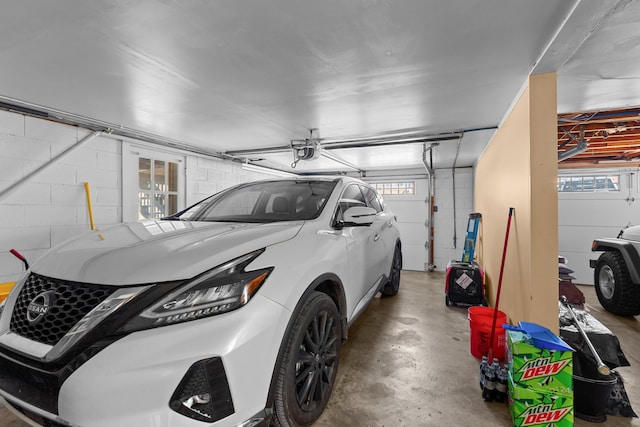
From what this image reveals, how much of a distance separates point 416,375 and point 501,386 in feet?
1.91

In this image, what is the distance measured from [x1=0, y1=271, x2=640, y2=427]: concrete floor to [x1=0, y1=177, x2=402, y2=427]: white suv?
425mm

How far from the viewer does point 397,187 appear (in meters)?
7.59

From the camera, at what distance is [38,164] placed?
125 inches

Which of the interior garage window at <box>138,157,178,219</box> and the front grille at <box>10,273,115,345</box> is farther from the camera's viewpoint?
the interior garage window at <box>138,157,178,219</box>

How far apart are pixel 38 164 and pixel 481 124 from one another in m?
5.25

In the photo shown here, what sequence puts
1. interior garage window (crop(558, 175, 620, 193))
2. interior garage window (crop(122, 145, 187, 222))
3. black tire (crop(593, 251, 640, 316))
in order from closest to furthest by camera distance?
black tire (crop(593, 251, 640, 316)) < interior garage window (crop(122, 145, 187, 222)) < interior garage window (crop(558, 175, 620, 193))

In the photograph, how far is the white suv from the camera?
96 cm

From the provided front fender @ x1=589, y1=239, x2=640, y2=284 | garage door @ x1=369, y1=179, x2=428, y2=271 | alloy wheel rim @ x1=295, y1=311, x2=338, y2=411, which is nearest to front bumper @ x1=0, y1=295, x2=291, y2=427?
alloy wheel rim @ x1=295, y1=311, x2=338, y2=411

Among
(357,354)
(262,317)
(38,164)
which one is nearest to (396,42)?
(262,317)

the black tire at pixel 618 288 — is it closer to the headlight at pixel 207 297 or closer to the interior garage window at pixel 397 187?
the interior garage window at pixel 397 187

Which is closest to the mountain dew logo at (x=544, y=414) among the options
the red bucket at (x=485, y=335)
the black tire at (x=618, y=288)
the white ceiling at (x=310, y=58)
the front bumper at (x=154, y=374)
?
the red bucket at (x=485, y=335)

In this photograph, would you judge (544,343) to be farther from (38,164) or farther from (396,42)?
(38,164)

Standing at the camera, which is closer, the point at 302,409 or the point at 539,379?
the point at 302,409

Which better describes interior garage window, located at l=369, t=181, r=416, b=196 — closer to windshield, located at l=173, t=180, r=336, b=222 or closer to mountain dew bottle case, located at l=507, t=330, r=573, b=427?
windshield, located at l=173, t=180, r=336, b=222
